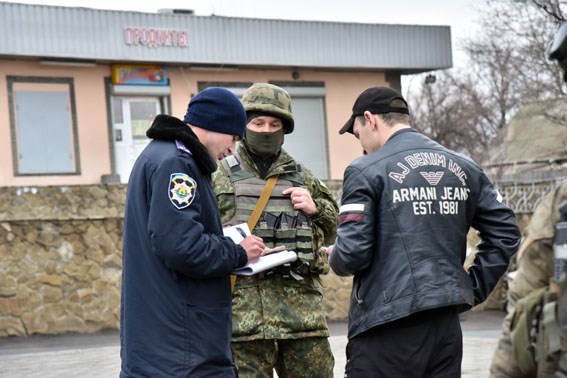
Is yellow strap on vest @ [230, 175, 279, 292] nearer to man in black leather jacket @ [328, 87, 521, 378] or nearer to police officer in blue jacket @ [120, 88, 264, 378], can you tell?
man in black leather jacket @ [328, 87, 521, 378]

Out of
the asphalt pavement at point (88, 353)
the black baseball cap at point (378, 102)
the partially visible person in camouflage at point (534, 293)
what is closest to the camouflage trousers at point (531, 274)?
the partially visible person in camouflage at point (534, 293)

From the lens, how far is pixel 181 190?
13.1 ft

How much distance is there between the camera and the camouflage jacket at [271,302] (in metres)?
5.12

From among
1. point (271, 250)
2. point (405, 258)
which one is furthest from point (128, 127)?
point (405, 258)

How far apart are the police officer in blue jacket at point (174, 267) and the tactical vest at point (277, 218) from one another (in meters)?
1.05

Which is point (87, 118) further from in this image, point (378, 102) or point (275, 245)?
point (378, 102)

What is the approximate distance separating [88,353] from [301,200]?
275 inches

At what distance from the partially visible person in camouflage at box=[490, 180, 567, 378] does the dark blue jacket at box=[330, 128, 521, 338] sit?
283 millimetres

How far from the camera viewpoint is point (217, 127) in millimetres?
4262

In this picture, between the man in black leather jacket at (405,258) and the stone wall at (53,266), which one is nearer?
the man in black leather jacket at (405,258)

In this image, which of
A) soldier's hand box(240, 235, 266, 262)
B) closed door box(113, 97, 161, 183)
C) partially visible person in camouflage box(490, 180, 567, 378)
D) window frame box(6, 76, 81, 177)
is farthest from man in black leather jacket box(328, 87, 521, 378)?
closed door box(113, 97, 161, 183)

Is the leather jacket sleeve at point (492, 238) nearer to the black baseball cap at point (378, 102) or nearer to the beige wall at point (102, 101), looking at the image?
the black baseball cap at point (378, 102)

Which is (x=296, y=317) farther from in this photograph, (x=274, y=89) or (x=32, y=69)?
(x=32, y=69)

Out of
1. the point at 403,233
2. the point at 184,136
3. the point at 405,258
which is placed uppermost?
the point at 184,136
